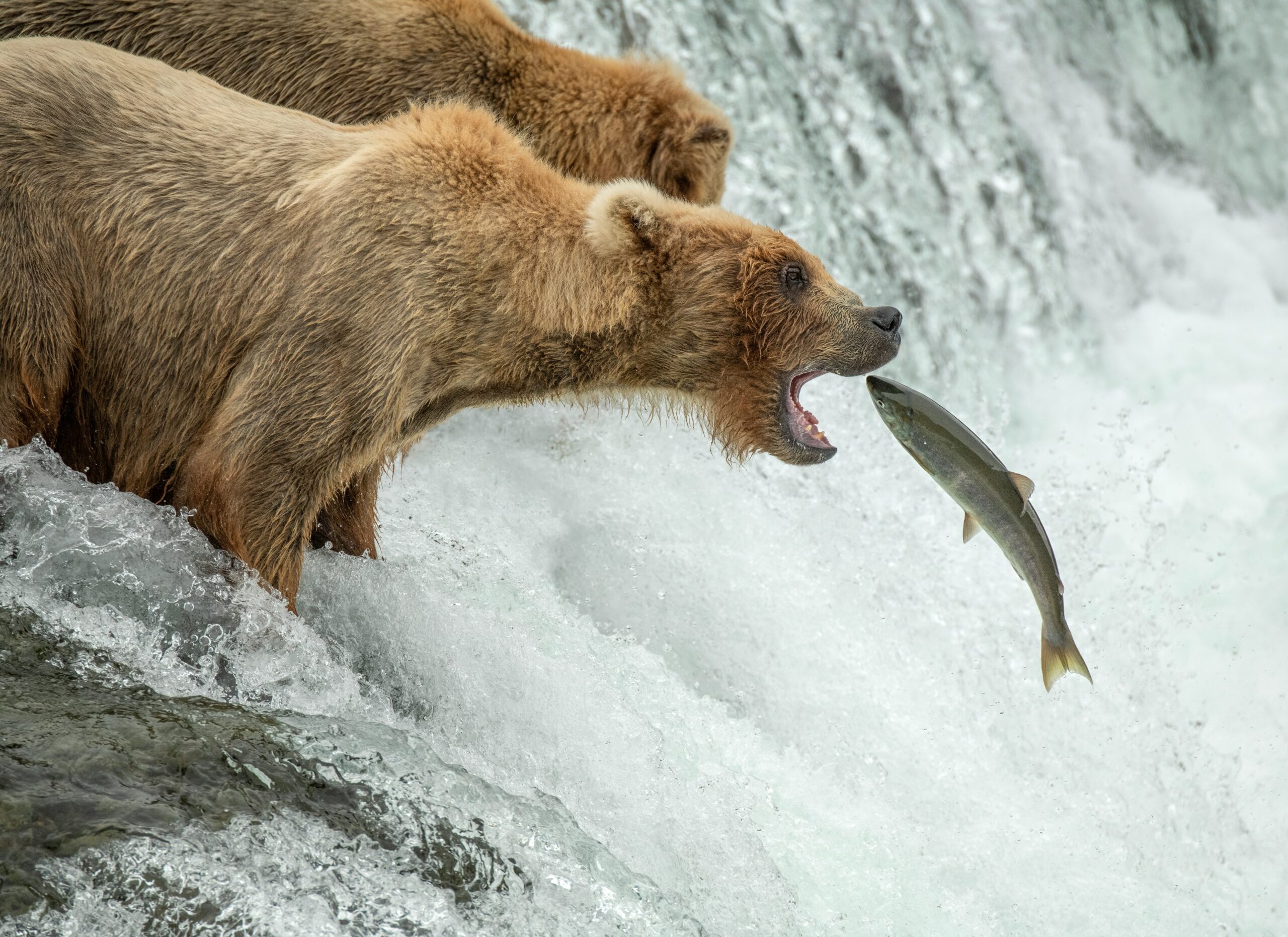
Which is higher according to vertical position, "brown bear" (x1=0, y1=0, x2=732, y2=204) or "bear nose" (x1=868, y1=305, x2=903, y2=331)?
"bear nose" (x1=868, y1=305, x2=903, y2=331)

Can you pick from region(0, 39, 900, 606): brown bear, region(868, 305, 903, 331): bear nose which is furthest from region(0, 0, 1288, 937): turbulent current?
region(868, 305, 903, 331): bear nose

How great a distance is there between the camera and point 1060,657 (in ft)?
15.4

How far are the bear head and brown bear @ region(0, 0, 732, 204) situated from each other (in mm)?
1669

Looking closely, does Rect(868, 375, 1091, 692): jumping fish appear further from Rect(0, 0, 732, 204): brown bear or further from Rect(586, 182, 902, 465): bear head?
Rect(0, 0, 732, 204): brown bear

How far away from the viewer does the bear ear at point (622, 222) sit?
437 cm

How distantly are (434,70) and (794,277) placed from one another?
2.40 m

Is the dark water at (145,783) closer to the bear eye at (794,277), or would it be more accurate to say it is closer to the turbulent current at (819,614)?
the turbulent current at (819,614)

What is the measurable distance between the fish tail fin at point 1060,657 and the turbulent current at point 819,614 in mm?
940

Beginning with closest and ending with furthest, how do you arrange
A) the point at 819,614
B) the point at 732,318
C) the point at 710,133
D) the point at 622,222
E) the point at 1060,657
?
the point at 622,222
the point at 732,318
the point at 1060,657
the point at 710,133
the point at 819,614

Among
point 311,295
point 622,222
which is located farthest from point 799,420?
point 311,295

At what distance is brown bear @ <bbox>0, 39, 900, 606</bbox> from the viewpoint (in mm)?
4238

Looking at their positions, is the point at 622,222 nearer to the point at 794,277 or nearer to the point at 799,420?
the point at 794,277

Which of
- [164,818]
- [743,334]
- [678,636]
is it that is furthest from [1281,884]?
[164,818]

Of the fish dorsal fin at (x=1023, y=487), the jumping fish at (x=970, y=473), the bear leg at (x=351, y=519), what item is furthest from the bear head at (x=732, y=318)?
the bear leg at (x=351, y=519)
